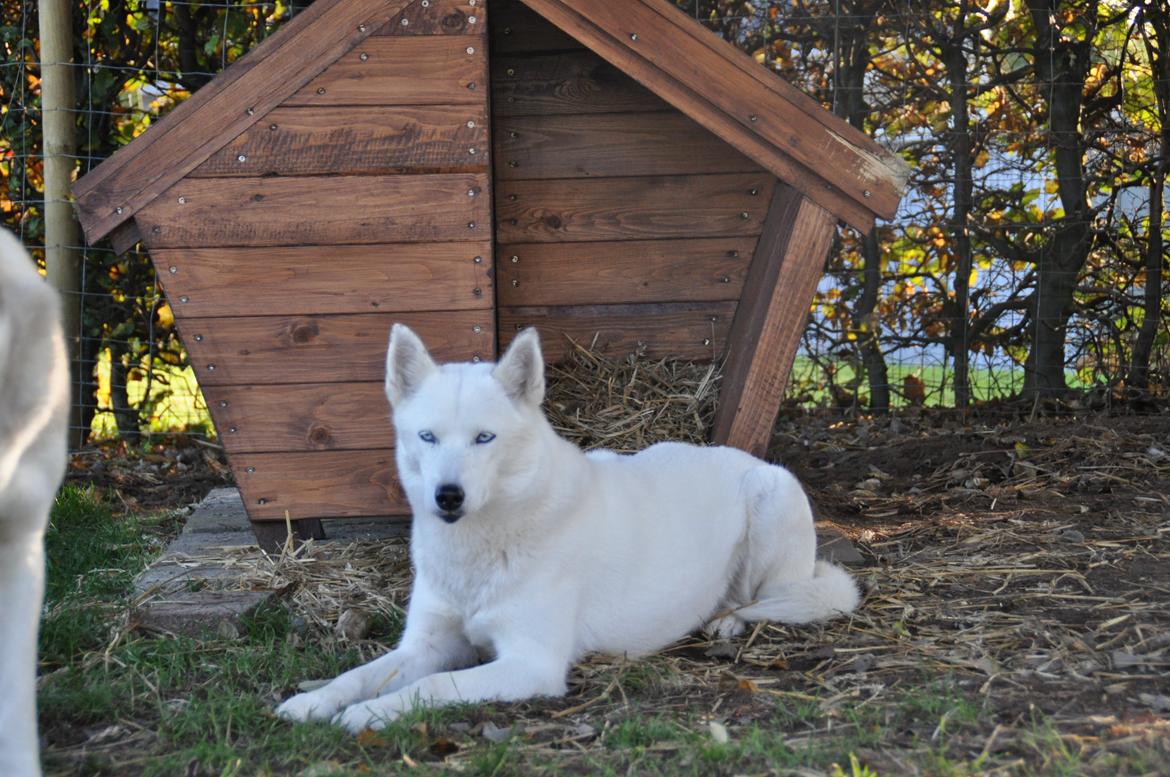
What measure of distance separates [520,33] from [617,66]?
1.12 metres

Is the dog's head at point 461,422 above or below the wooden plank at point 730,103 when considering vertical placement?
below

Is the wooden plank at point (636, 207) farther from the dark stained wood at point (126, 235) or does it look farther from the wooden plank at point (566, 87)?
the dark stained wood at point (126, 235)

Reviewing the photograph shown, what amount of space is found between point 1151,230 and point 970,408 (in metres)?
1.49

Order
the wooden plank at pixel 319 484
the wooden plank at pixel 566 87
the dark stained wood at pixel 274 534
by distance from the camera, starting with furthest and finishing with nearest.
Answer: the wooden plank at pixel 566 87, the dark stained wood at pixel 274 534, the wooden plank at pixel 319 484

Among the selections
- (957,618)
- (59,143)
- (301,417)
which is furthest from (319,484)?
(59,143)

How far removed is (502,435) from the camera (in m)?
3.49

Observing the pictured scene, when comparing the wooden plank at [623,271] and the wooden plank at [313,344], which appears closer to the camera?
the wooden plank at [313,344]

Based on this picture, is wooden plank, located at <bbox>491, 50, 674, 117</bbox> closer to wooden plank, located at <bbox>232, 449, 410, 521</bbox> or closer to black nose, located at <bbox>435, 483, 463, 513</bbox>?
wooden plank, located at <bbox>232, 449, 410, 521</bbox>

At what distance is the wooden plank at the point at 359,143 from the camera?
444 cm

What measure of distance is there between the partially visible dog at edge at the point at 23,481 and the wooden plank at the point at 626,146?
3171mm

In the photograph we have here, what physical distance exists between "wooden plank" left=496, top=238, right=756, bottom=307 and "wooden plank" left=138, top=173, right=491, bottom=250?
0.96 meters

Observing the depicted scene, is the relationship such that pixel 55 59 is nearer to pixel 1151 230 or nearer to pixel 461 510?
pixel 461 510

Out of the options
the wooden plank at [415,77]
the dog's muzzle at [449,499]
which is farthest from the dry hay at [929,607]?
the wooden plank at [415,77]

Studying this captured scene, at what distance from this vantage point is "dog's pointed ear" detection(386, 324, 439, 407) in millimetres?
3586
